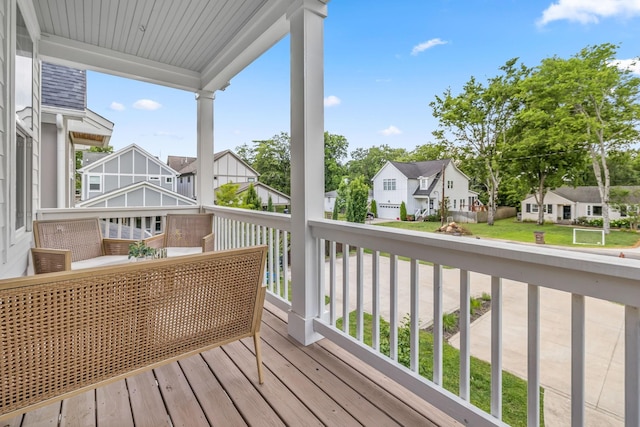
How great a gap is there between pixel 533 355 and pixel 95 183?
4.98 meters

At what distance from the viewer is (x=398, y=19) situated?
1483 millimetres

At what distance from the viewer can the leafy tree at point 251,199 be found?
11.6ft

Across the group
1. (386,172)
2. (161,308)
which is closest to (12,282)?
(161,308)

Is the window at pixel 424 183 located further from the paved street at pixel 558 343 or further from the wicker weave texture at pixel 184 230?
the wicker weave texture at pixel 184 230

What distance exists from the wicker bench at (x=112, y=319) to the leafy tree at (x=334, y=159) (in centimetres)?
81

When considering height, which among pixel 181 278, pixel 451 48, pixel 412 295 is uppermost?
pixel 451 48

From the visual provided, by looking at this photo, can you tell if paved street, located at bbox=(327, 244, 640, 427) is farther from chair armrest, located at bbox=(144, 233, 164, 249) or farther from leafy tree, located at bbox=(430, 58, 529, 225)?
chair armrest, located at bbox=(144, 233, 164, 249)

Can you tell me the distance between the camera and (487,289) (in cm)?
150

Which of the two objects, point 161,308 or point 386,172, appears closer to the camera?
point 161,308

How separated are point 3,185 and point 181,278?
142 centimetres

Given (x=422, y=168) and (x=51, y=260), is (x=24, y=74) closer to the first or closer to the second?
(x=51, y=260)

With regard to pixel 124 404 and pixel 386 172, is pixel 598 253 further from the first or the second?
pixel 124 404

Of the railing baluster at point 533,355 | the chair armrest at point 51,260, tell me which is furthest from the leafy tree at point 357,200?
the chair armrest at point 51,260

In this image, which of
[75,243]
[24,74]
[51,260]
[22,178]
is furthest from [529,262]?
[75,243]
